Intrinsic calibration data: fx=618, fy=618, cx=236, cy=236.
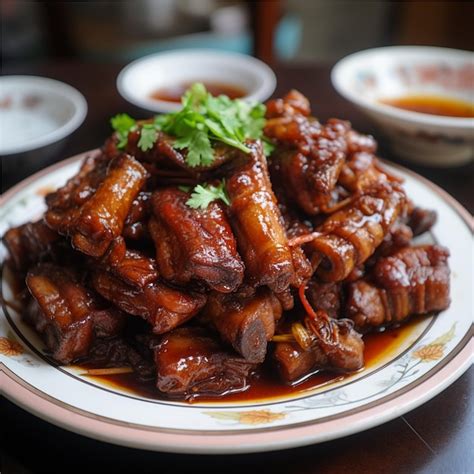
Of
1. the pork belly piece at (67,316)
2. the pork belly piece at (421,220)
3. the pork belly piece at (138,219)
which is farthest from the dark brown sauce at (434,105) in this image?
the pork belly piece at (67,316)

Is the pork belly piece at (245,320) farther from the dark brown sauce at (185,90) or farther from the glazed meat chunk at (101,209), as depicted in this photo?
the dark brown sauce at (185,90)

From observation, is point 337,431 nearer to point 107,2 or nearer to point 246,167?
point 246,167

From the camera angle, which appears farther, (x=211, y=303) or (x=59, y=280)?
(x=59, y=280)

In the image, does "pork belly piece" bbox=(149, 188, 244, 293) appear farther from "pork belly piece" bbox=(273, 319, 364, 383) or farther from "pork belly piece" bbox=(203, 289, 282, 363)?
"pork belly piece" bbox=(273, 319, 364, 383)

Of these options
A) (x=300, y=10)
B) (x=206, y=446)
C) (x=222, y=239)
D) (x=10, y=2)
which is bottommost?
(x=300, y=10)

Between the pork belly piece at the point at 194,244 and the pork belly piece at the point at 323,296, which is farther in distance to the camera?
the pork belly piece at the point at 323,296

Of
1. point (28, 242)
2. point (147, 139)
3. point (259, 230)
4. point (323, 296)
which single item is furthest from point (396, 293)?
point (28, 242)

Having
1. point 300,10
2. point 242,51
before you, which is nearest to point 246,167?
point 242,51
